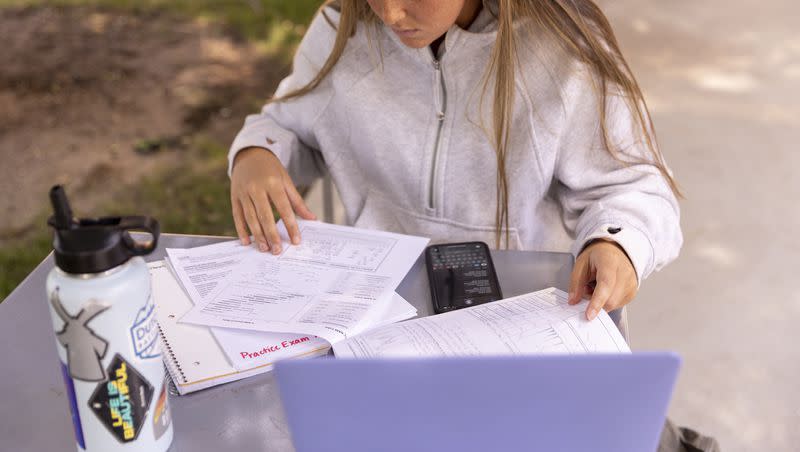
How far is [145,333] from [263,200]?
1.39 ft

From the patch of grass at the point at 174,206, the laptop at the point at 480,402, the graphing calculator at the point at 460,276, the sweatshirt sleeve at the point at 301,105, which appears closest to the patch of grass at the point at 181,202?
the patch of grass at the point at 174,206

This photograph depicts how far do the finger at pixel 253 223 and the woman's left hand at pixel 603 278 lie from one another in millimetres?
369

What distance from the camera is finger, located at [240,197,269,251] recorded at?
0.98 m

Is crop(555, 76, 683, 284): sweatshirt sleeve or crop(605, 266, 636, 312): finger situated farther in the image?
crop(555, 76, 683, 284): sweatshirt sleeve

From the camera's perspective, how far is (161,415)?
2.17 ft

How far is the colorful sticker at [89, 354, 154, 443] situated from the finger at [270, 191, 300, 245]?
0.37 meters

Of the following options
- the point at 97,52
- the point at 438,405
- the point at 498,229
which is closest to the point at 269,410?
the point at 438,405

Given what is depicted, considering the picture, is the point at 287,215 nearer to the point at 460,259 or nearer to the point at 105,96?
the point at 460,259

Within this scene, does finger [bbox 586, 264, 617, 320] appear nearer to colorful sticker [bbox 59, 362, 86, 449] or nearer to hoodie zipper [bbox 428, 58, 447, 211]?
hoodie zipper [bbox 428, 58, 447, 211]

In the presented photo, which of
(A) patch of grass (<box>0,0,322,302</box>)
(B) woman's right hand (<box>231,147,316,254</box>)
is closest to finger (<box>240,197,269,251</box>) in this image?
(B) woman's right hand (<box>231,147,316,254</box>)

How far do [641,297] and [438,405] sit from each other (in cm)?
158

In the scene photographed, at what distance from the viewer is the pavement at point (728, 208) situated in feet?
5.75

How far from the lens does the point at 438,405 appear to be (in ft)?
1.84

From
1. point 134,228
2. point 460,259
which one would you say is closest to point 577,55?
point 460,259
